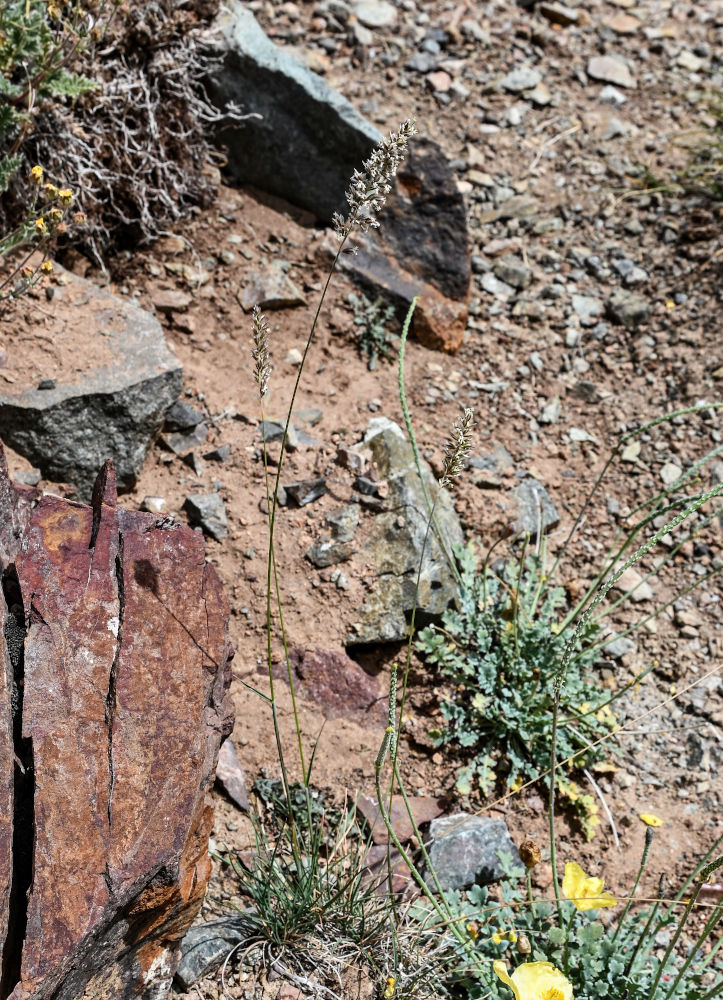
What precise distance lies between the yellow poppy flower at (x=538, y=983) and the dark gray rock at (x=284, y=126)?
11.3 ft

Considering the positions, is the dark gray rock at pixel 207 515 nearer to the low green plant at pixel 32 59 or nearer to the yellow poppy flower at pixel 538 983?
the low green plant at pixel 32 59

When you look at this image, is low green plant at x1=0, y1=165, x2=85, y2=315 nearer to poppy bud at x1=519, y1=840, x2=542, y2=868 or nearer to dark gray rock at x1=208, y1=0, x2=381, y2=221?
dark gray rock at x1=208, y1=0, x2=381, y2=221

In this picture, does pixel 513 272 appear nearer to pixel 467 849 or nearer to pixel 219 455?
pixel 219 455

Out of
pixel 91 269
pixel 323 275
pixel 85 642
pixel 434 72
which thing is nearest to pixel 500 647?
pixel 85 642

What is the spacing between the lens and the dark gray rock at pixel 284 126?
4246 millimetres

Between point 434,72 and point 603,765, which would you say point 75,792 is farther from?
point 434,72

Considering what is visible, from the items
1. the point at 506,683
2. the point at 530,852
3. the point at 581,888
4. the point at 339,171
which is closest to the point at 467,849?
the point at 581,888

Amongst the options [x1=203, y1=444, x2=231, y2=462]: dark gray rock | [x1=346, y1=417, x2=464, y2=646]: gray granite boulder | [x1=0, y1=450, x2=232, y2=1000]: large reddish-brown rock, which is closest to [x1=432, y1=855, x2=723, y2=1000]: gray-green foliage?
[x1=0, y1=450, x2=232, y2=1000]: large reddish-brown rock

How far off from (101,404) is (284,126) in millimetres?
1894

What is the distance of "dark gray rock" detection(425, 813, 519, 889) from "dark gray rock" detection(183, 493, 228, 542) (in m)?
1.29

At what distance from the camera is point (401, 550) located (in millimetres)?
3496

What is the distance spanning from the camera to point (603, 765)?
338 cm

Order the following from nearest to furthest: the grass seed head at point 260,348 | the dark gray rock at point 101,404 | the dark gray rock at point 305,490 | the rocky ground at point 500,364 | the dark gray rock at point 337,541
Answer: the grass seed head at point 260,348, the dark gray rock at point 101,404, the rocky ground at point 500,364, the dark gray rock at point 337,541, the dark gray rock at point 305,490

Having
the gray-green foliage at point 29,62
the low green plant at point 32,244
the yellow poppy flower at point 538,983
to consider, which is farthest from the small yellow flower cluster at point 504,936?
the gray-green foliage at point 29,62
